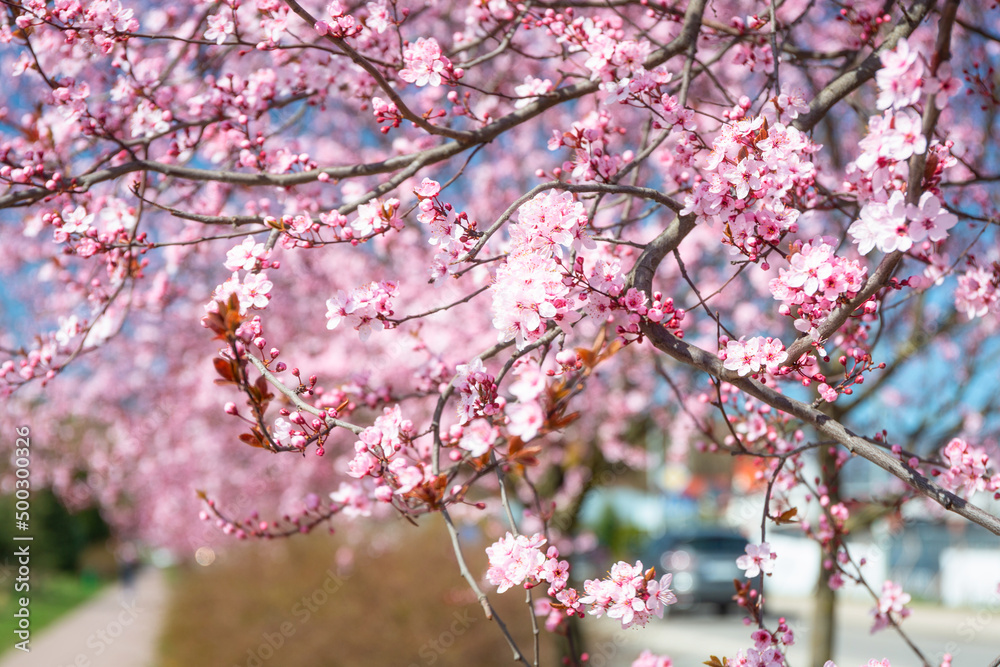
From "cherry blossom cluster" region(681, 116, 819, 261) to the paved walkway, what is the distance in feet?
38.9

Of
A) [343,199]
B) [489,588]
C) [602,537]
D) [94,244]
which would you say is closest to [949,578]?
[489,588]

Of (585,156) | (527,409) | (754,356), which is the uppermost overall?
(585,156)

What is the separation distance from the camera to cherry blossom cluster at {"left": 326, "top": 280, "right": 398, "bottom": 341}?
79.1 inches

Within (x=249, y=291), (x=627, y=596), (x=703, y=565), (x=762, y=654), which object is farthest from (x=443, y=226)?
(x=703, y=565)

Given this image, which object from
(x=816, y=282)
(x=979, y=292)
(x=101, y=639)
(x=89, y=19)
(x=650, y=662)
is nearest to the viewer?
(x=816, y=282)

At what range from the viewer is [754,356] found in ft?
6.08

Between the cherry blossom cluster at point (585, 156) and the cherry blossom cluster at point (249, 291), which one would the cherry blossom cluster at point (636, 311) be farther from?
the cherry blossom cluster at point (249, 291)

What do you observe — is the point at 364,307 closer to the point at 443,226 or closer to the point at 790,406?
the point at 443,226

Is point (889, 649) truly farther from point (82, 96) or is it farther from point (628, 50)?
point (82, 96)

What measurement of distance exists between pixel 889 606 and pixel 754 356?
1.59 m

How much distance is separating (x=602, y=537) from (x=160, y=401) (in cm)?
2067

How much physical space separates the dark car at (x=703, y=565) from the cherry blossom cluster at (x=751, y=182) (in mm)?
12767

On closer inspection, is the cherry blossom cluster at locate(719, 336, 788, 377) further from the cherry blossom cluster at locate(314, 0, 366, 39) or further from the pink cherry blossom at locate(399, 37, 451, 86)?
the cherry blossom cluster at locate(314, 0, 366, 39)

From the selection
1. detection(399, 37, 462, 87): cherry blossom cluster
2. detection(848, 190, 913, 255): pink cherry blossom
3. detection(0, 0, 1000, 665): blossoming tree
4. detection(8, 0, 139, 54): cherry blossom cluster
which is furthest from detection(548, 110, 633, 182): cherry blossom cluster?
detection(8, 0, 139, 54): cherry blossom cluster
